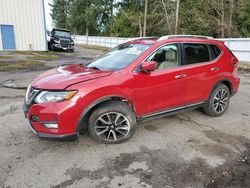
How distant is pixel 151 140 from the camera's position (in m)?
3.81

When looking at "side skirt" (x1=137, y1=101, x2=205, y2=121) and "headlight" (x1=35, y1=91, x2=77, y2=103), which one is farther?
"side skirt" (x1=137, y1=101, x2=205, y2=121)

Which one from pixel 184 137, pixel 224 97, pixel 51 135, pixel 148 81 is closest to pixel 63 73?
pixel 51 135

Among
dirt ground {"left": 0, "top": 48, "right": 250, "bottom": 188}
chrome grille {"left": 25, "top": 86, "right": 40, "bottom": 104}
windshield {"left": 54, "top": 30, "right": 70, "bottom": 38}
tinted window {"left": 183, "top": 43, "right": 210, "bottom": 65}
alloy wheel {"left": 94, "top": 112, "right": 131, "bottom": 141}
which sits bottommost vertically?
dirt ground {"left": 0, "top": 48, "right": 250, "bottom": 188}

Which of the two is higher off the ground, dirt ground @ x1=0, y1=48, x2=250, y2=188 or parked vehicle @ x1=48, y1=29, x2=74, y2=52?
parked vehicle @ x1=48, y1=29, x2=74, y2=52

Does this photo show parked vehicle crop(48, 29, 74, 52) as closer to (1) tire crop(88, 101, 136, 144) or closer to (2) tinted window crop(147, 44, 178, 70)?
(2) tinted window crop(147, 44, 178, 70)

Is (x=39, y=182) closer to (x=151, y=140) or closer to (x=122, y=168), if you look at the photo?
(x=122, y=168)

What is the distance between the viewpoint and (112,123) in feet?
11.7

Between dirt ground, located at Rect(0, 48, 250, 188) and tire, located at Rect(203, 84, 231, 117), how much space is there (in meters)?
0.30

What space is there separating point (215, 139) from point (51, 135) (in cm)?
263

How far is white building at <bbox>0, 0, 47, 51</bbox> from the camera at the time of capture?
17.7 m

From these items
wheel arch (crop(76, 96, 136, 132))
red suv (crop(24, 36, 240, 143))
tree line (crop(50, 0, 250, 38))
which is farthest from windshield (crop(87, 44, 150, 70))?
tree line (crop(50, 0, 250, 38))

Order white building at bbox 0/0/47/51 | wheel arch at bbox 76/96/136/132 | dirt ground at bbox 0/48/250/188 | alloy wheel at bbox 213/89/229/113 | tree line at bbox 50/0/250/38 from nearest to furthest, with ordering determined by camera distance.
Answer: dirt ground at bbox 0/48/250/188, wheel arch at bbox 76/96/136/132, alloy wheel at bbox 213/89/229/113, white building at bbox 0/0/47/51, tree line at bbox 50/0/250/38

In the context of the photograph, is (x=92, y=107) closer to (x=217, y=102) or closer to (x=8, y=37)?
(x=217, y=102)

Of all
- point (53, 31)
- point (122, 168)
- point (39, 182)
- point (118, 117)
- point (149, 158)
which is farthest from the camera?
point (53, 31)
